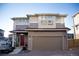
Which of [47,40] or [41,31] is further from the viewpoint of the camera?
[47,40]

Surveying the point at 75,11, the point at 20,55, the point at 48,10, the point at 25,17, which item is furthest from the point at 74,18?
the point at 20,55

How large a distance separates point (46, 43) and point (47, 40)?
Result: 0.09m

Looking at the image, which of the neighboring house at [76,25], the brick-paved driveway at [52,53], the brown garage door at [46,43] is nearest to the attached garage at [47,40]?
the brown garage door at [46,43]

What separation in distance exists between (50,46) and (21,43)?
776 millimetres

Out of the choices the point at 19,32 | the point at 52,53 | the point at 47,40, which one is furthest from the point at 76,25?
the point at 19,32

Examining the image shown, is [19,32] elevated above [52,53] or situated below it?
above

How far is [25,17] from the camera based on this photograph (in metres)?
6.11

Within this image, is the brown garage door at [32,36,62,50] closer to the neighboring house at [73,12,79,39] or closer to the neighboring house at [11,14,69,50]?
the neighboring house at [11,14,69,50]

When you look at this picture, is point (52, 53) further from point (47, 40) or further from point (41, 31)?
point (41, 31)

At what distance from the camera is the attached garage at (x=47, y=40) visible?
20.0ft

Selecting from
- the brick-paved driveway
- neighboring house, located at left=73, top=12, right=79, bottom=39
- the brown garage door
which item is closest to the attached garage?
the brown garage door

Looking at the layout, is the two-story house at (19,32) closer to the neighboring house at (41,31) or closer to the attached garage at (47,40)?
the neighboring house at (41,31)

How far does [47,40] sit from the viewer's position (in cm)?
620

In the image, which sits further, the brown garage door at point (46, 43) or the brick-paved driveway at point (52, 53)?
the brown garage door at point (46, 43)
